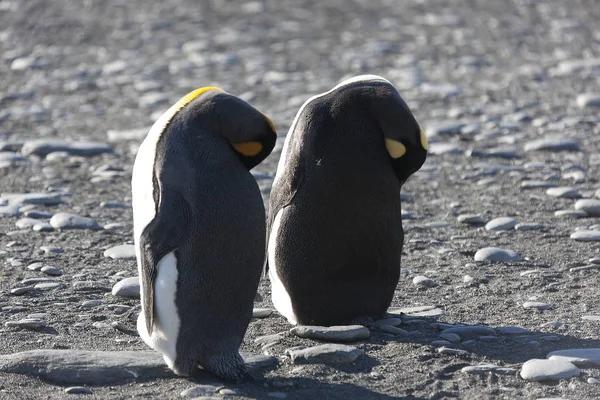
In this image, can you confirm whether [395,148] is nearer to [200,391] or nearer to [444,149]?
[200,391]

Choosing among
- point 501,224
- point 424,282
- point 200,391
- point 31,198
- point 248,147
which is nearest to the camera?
point 200,391

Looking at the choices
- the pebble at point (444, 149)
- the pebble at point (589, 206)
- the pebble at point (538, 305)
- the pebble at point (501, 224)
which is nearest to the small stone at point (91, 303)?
the pebble at point (538, 305)

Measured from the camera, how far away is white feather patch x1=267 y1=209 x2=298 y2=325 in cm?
392

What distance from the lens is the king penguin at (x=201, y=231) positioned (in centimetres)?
331

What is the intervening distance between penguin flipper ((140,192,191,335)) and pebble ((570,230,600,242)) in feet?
7.88

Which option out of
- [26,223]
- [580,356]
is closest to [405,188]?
[26,223]

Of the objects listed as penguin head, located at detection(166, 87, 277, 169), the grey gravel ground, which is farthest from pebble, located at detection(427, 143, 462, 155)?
penguin head, located at detection(166, 87, 277, 169)

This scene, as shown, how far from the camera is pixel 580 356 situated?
11.3 ft

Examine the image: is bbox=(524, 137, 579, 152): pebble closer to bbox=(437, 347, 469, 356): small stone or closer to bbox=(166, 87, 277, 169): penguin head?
bbox=(437, 347, 469, 356): small stone

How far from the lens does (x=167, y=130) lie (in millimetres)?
3434

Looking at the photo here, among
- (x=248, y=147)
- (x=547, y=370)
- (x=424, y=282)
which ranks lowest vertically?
(x=424, y=282)

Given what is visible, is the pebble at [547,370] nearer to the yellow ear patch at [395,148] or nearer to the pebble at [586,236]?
the yellow ear patch at [395,148]

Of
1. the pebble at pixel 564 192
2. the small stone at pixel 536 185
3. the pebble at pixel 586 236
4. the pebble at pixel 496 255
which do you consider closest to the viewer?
the pebble at pixel 496 255

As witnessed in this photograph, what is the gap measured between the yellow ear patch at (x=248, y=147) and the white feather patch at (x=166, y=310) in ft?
1.30
